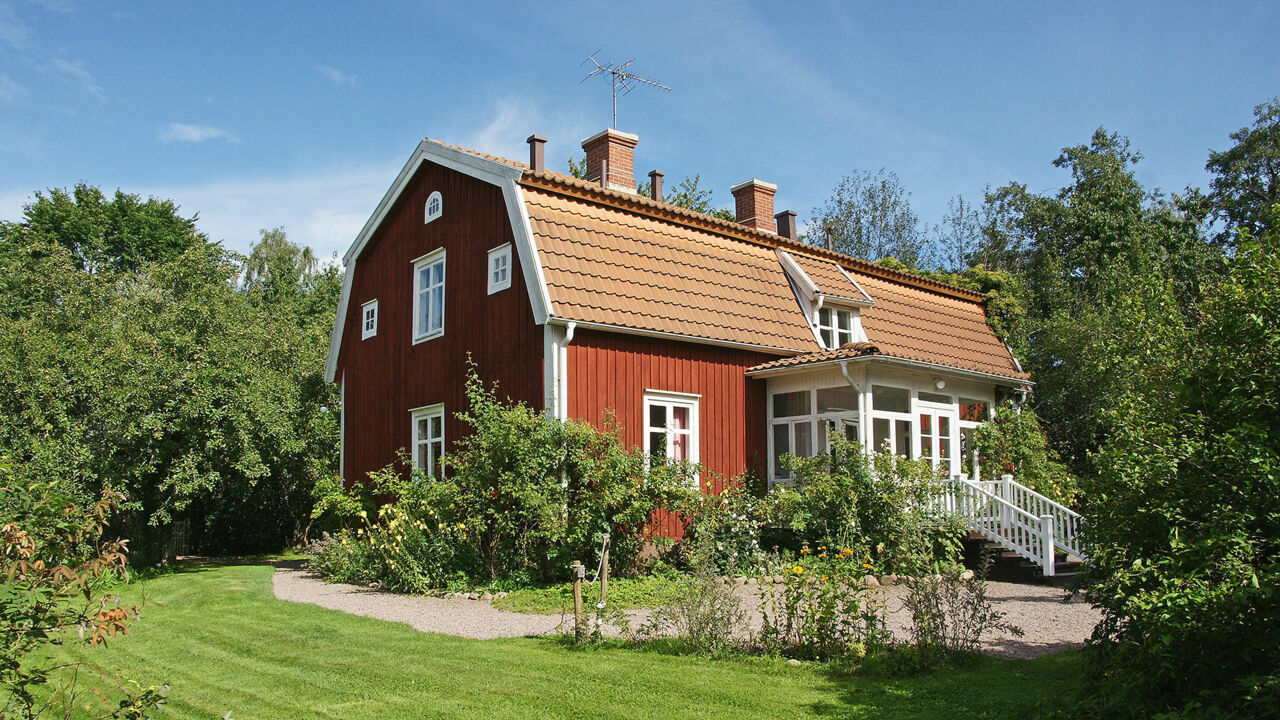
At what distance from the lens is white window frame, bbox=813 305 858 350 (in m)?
18.2

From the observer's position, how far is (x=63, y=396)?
17109 millimetres

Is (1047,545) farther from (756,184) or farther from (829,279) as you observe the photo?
(756,184)

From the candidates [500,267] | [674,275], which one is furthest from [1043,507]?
[500,267]

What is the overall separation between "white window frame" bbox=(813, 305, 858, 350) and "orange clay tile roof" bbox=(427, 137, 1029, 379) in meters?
0.32

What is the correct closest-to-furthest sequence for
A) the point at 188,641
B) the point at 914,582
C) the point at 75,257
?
the point at 914,582 < the point at 188,641 < the point at 75,257

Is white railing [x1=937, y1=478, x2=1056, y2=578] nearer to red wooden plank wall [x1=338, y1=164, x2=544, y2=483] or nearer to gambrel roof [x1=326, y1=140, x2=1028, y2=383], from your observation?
gambrel roof [x1=326, y1=140, x2=1028, y2=383]

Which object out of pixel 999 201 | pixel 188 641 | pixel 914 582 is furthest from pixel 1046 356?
pixel 188 641

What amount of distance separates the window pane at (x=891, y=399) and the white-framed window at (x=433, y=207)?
878 cm

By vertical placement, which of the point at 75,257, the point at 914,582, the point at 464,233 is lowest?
the point at 914,582

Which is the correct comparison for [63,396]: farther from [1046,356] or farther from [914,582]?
[1046,356]

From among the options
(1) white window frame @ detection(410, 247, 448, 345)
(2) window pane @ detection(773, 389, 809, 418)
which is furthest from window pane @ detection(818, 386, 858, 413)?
(1) white window frame @ detection(410, 247, 448, 345)

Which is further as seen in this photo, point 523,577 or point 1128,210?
point 1128,210

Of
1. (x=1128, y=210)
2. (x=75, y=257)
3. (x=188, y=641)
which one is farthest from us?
(x=75, y=257)

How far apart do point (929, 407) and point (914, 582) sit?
9.27 m
